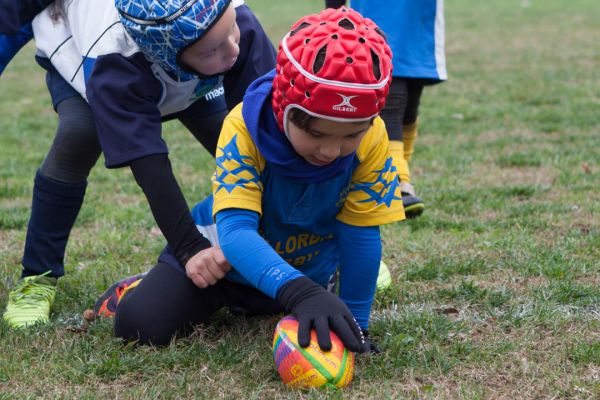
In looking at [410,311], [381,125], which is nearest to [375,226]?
[381,125]

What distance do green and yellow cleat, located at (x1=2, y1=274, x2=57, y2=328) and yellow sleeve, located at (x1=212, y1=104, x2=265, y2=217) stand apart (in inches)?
39.7

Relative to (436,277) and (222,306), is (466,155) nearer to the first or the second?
(436,277)

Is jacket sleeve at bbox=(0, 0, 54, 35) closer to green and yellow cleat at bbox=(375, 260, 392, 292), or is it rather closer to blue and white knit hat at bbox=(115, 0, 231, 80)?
blue and white knit hat at bbox=(115, 0, 231, 80)

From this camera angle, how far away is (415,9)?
4758mm

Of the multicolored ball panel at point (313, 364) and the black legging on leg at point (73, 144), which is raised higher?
the black legging on leg at point (73, 144)

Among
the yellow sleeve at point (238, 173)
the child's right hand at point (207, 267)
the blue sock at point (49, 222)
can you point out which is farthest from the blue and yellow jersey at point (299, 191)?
the blue sock at point (49, 222)

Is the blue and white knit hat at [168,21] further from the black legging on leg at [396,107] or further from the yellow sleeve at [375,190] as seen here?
the black legging on leg at [396,107]

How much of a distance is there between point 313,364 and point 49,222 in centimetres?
144

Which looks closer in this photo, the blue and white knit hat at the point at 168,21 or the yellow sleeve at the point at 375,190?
the blue and white knit hat at the point at 168,21

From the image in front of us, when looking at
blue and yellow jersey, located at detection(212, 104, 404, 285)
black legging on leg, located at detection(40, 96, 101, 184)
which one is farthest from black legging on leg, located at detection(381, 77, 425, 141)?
black legging on leg, located at detection(40, 96, 101, 184)

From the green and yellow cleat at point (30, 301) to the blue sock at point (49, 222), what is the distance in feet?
0.19

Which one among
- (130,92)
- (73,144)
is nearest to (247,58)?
(130,92)

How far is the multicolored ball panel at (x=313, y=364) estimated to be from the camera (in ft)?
8.84

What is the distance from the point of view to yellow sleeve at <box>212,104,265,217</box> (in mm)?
2865
